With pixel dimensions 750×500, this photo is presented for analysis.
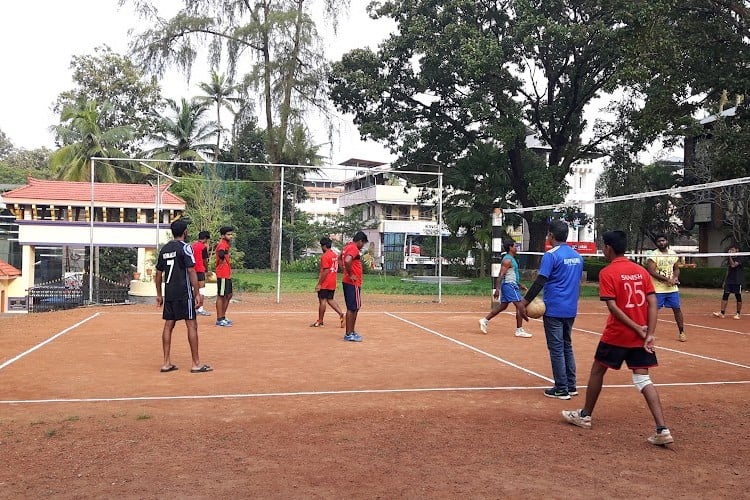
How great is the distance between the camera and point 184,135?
44.9 m

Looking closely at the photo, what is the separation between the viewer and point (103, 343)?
9.98 meters

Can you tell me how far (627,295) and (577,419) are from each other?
1171 millimetres

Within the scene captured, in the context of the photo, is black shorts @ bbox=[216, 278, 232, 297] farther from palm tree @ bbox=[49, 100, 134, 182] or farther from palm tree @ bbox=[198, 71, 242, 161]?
palm tree @ bbox=[198, 71, 242, 161]

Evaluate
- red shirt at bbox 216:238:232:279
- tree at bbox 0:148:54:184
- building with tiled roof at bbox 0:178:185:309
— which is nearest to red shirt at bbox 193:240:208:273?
red shirt at bbox 216:238:232:279

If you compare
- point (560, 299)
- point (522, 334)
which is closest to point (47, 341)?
point (522, 334)

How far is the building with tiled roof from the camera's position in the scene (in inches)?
990

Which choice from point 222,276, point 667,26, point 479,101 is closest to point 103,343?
point 222,276

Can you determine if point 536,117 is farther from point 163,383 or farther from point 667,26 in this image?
point 163,383

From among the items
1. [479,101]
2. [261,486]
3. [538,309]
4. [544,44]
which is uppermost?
[544,44]

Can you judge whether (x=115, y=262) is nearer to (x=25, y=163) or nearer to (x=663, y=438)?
(x=663, y=438)

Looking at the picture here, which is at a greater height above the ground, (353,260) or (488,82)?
(488,82)

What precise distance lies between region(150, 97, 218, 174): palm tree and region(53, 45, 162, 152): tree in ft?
4.07

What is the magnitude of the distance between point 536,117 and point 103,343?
23.1 meters

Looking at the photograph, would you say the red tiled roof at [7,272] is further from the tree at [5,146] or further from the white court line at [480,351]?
the tree at [5,146]
